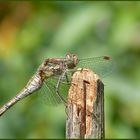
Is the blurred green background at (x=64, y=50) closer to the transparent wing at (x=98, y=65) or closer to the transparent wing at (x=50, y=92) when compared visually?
the transparent wing at (x=50, y=92)

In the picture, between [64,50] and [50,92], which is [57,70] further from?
[64,50]

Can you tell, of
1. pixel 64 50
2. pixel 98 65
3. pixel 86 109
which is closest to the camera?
pixel 86 109

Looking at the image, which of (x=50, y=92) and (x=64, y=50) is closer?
(x=50, y=92)

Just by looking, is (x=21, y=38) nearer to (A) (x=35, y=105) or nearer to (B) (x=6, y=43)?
(B) (x=6, y=43)

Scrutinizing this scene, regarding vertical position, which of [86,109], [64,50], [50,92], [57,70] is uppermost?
[64,50]

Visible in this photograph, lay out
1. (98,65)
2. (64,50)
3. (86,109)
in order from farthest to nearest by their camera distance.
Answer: (64,50), (98,65), (86,109)

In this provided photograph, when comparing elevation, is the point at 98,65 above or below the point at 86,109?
above

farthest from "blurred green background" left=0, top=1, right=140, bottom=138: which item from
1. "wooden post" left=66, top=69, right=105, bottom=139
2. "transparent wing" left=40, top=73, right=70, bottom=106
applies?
"wooden post" left=66, top=69, right=105, bottom=139

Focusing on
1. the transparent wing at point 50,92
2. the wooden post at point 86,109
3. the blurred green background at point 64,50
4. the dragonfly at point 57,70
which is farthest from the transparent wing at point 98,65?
the wooden post at point 86,109

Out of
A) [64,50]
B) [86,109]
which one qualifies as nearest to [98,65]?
[86,109]
